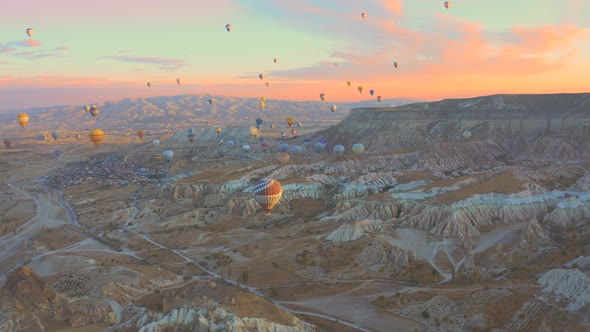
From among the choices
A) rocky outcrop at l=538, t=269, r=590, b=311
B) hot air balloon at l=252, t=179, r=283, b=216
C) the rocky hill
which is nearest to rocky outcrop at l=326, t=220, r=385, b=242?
hot air balloon at l=252, t=179, r=283, b=216

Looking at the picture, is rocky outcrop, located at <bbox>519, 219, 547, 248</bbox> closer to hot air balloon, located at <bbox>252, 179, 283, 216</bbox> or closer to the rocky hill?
hot air balloon, located at <bbox>252, 179, 283, 216</bbox>

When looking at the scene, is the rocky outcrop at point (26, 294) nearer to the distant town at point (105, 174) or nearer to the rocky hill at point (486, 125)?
the distant town at point (105, 174)

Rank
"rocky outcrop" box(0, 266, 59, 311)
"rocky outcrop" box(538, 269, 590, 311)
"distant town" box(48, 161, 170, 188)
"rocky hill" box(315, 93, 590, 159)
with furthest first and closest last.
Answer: "distant town" box(48, 161, 170, 188)
"rocky hill" box(315, 93, 590, 159)
"rocky outcrop" box(0, 266, 59, 311)
"rocky outcrop" box(538, 269, 590, 311)

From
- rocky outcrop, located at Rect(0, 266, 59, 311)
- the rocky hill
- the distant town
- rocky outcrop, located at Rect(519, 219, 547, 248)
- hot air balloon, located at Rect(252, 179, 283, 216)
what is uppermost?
the rocky hill

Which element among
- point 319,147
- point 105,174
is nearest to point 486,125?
point 319,147

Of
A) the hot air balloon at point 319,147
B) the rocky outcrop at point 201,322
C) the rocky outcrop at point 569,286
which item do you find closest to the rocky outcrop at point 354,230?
the rocky outcrop at point 569,286

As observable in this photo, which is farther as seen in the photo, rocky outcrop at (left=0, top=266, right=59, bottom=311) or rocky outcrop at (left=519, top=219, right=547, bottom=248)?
rocky outcrop at (left=519, top=219, right=547, bottom=248)

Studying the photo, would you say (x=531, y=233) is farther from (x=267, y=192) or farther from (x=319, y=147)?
(x=319, y=147)
